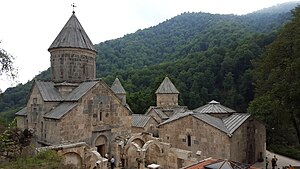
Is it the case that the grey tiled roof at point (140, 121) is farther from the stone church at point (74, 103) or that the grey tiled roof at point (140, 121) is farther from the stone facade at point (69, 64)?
the stone facade at point (69, 64)

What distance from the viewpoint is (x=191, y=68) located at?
6072 cm

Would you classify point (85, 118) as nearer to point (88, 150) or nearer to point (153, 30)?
point (88, 150)

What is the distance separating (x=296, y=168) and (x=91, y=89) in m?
13.5

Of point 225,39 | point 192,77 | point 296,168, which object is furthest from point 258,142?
point 225,39

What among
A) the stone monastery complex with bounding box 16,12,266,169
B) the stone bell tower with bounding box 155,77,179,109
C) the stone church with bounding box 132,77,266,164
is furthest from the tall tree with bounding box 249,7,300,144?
the stone bell tower with bounding box 155,77,179,109

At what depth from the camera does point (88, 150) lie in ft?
47.2

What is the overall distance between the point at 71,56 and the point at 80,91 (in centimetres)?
295

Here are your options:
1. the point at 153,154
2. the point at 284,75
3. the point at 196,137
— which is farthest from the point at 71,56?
the point at 284,75

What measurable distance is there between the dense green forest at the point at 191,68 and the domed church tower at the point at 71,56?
479 inches

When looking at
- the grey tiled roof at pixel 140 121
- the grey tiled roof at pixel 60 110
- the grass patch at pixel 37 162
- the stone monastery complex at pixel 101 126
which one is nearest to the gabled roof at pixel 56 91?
the stone monastery complex at pixel 101 126

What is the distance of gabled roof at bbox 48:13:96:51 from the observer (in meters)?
17.6

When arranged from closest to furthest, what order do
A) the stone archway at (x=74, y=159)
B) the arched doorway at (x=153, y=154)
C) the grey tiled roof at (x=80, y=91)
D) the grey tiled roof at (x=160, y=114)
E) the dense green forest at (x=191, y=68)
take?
the stone archway at (x=74, y=159) < the grey tiled roof at (x=80, y=91) < the arched doorway at (x=153, y=154) < the grey tiled roof at (x=160, y=114) < the dense green forest at (x=191, y=68)

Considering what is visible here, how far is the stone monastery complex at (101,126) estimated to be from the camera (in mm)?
14328

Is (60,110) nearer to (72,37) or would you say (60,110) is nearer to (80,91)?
(80,91)
